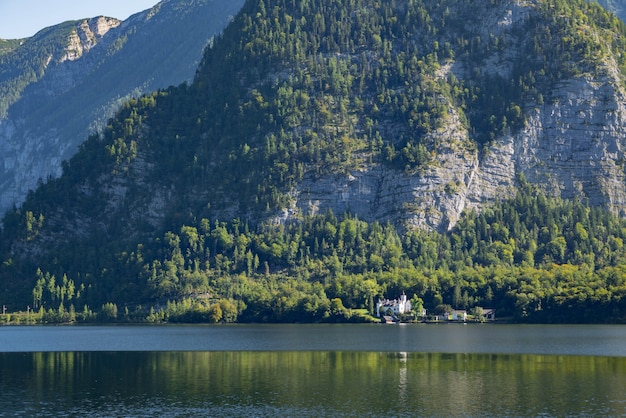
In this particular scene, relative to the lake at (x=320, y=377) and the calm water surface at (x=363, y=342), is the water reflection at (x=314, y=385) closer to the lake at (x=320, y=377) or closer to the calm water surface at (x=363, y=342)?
the lake at (x=320, y=377)

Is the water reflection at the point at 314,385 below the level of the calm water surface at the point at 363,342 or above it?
below

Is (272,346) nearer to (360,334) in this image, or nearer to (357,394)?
(360,334)

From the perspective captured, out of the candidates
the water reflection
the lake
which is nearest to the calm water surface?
the lake

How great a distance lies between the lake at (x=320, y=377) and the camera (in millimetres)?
97312

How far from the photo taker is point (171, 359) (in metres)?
142

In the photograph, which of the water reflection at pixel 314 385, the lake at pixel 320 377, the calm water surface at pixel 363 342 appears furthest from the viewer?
the calm water surface at pixel 363 342

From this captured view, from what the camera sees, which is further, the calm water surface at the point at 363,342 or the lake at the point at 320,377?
the calm water surface at the point at 363,342

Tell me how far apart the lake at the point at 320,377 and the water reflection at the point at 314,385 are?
125mm

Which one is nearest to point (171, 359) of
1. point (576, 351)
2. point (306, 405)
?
point (306, 405)

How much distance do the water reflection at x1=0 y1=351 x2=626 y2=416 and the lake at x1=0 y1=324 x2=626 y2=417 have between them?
0.41 ft

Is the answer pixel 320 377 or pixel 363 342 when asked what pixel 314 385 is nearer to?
pixel 320 377

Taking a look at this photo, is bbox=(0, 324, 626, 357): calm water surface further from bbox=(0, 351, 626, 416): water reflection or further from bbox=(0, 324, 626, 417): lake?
bbox=(0, 351, 626, 416): water reflection

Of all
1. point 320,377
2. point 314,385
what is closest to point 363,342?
point 320,377

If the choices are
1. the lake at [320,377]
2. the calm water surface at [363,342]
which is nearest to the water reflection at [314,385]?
the lake at [320,377]
